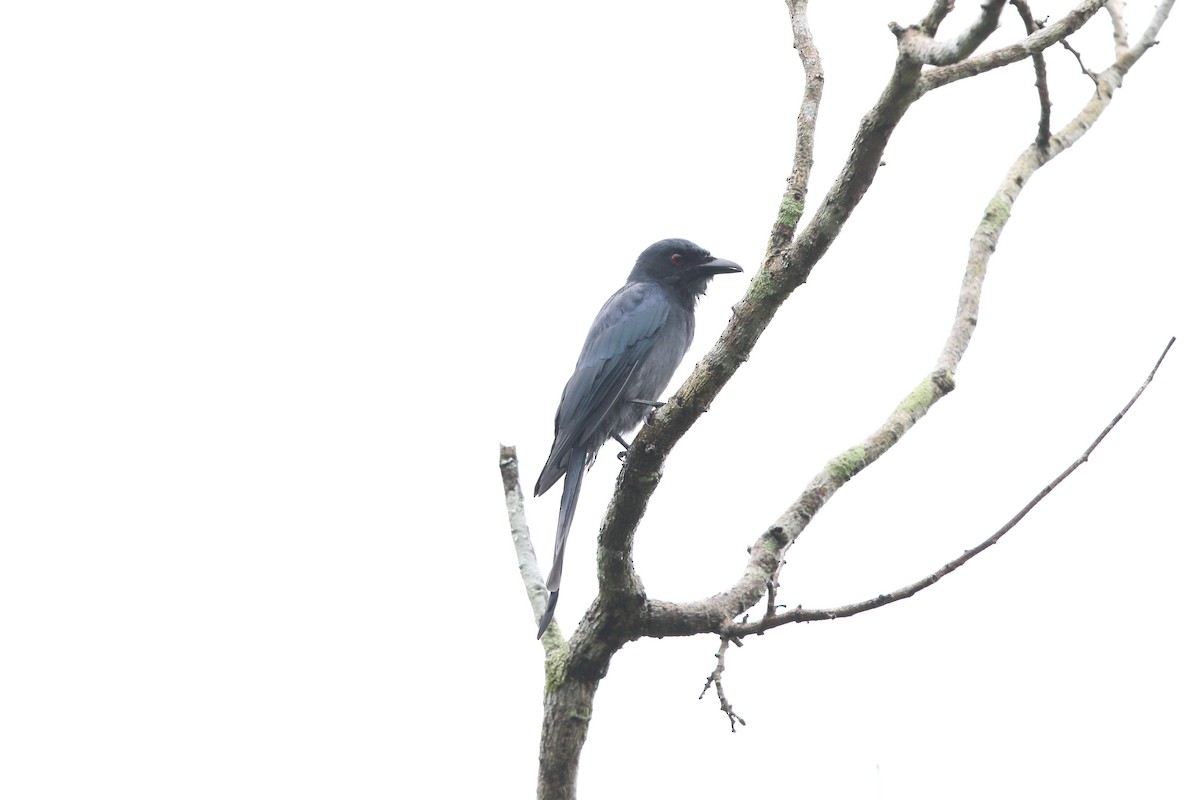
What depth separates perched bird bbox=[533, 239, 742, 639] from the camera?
6.55 metres

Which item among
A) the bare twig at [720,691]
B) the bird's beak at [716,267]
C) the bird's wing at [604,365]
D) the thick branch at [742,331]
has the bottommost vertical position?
the bare twig at [720,691]

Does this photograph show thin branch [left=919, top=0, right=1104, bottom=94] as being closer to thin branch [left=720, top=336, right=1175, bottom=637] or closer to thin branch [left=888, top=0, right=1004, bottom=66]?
thin branch [left=888, top=0, right=1004, bottom=66]

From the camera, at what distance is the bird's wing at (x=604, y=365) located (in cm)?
657

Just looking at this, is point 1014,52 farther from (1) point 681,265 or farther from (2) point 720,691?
(1) point 681,265

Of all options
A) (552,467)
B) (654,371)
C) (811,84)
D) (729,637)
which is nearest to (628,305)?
(654,371)

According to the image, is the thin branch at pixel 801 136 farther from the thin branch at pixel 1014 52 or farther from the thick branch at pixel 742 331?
the thin branch at pixel 1014 52

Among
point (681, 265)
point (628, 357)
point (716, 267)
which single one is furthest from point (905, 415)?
point (681, 265)

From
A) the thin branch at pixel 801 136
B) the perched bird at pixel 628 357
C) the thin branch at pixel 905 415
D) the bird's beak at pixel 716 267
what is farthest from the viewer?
the bird's beak at pixel 716 267

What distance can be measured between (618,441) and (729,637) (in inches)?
118

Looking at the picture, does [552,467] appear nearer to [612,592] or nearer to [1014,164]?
[612,592]

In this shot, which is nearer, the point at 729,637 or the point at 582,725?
the point at 729,637

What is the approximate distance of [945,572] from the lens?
3762 millimetres

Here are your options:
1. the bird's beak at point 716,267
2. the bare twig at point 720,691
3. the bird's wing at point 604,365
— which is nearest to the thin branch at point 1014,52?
the bare twig at point 720,691

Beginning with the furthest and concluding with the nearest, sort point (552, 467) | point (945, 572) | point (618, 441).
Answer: point (618, 441), point (552, 467), point (945, 572)
